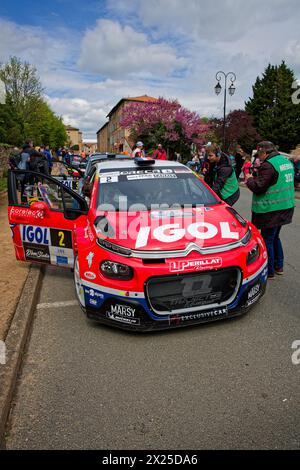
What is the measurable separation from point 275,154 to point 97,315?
2.98 metres

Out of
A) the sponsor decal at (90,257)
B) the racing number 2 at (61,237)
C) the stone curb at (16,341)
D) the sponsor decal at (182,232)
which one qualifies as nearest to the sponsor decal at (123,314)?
the sponsor decal at (90,257)

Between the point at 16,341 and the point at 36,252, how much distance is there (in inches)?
69.0

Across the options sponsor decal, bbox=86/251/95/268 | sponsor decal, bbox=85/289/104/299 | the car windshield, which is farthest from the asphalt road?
the car windshield

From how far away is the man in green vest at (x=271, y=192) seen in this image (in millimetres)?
4590

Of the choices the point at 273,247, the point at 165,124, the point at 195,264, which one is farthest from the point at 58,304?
the point at 165,124

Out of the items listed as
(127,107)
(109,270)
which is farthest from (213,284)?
(127,107)

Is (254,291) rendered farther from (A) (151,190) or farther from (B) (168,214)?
(A) (151,190)

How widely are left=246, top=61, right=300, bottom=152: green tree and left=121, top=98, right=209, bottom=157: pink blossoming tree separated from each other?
18.9 meters

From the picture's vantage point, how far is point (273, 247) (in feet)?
16.4

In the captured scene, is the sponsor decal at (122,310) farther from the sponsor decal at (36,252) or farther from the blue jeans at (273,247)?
the blue jeans at (273,247)

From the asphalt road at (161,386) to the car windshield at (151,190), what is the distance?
4.55ft

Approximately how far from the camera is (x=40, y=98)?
49.7 meters

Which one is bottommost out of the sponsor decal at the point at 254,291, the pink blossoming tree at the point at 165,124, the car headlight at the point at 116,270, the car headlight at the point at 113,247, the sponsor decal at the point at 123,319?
the sponsor decal at the point at 123,319
